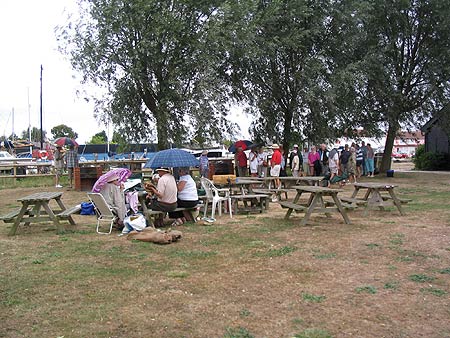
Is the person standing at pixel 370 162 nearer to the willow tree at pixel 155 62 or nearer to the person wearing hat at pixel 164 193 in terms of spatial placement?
the willow tree at pixel 155 62

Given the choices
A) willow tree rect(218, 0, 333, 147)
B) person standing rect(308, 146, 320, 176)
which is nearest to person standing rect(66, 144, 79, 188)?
willow tree rect(218, 0, 333, 147)

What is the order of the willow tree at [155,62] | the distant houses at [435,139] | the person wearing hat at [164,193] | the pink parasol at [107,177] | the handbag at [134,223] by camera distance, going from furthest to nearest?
the distant houses at [435,139] < the willow tree at [155,62] < the person wearing hat at [164,193] < the pink parasol at [107,177] < the handbag at [134,223]

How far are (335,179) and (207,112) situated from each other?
545 centimetres

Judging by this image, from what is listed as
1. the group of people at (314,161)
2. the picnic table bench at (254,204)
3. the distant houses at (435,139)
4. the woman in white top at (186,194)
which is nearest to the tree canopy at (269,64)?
the group of people at (314,161)

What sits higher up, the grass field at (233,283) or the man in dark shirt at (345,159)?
the man in dark shirt at (345,159)

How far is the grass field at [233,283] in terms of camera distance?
3.92 meters

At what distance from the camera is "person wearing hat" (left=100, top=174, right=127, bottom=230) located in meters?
8.47

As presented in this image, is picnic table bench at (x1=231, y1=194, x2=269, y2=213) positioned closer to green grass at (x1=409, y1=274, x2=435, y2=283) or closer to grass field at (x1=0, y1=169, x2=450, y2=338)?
grass field at (x1=0, y1=169, x2=450, y2=338)

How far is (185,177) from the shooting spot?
30.0 feet

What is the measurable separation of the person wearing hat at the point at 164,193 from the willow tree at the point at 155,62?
9.36 meters

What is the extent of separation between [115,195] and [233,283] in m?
4.03

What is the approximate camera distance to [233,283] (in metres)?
5.11

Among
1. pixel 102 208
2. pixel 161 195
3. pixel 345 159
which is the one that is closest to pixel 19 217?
pixel 102 208

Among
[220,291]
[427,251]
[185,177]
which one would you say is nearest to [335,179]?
[185,177]
